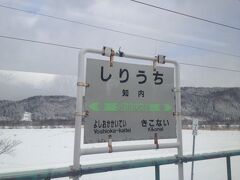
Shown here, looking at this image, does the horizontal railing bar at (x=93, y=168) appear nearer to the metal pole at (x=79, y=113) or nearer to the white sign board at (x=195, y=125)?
the metal pole at (x=79, y=113)

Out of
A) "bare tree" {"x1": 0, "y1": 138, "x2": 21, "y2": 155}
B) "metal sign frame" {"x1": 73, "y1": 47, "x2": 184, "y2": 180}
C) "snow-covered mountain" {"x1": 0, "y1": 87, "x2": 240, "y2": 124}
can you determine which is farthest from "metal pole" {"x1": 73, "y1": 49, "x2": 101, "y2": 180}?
"bare tree" {"x1": 0, "y1": 138, "x2": 21, "y2": 155}

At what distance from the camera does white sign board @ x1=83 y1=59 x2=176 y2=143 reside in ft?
7.36

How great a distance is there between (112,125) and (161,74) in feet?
2.05

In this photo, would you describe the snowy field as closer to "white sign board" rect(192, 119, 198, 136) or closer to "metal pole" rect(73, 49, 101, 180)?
"metal pole" rect(73, 49, 101, 180)

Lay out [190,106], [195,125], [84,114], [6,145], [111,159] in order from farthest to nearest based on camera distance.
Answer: [6,145]
[190,106]
[195,125]
[111,159]
[84,114]

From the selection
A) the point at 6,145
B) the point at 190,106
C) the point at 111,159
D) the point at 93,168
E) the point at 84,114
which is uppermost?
the point at 190,106

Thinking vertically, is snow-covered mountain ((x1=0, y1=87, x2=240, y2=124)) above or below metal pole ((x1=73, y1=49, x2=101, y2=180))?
above

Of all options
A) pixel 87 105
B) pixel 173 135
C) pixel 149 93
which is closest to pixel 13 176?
pixel 87 105

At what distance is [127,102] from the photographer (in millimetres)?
2434

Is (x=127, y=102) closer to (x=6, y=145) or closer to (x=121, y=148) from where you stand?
(x=121, y=148)

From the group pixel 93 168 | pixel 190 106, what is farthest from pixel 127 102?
pixel 190 106

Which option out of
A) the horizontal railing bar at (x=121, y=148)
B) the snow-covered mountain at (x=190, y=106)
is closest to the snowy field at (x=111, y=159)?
the horizontal railing bar at (x=121, y=148)

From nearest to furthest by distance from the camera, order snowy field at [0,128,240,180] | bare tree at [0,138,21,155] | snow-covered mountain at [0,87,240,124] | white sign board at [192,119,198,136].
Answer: snowy field at [0,128,240,180] → white sign board at [192,119,198,136] → snow-covered mountain at [0,87,240,124] → bare tree at [0,138,21,155]

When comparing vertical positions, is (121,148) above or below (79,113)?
below
